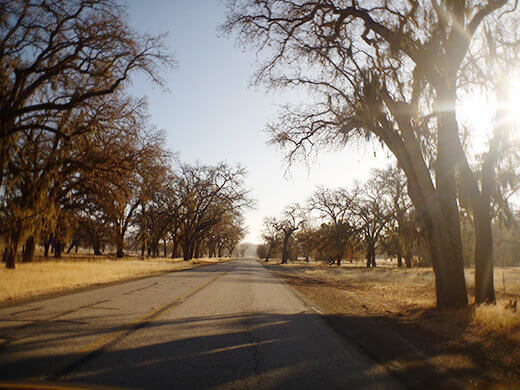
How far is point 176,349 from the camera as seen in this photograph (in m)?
4.87

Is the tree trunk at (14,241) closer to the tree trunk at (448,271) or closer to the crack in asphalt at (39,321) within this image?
the crack in asphalt at (39,321)

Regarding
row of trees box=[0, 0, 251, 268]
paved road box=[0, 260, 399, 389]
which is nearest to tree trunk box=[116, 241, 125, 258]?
row of trees box=[0, 0, 251, 268]

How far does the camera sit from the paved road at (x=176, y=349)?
378 cm

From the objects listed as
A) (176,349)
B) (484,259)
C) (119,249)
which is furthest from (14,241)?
(119,249)

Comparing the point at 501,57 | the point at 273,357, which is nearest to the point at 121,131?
the point at 273,357

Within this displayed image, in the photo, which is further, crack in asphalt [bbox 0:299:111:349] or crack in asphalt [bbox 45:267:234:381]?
crack in asphalt [bbox 0:299:111:349]

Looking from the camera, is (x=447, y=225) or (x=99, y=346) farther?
(x=447, y=225)

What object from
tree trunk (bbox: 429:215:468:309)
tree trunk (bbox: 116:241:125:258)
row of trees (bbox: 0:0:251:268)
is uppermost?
row of trees (bbox: 0:0:251:268)

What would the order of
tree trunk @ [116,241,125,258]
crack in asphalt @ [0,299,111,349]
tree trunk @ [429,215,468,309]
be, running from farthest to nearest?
tree trunk @ [116,241,125,258] → tree trunk @ [429,215,468,309] → crack in asphalt @ [0,299,111,349]

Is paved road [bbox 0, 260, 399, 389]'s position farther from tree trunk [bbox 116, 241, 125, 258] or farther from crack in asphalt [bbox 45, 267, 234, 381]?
tree trunk [bbox 116, 241, 125, 258]

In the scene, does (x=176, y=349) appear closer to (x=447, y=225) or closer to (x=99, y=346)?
(x=99, y=346)

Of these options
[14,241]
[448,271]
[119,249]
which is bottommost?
[119,249]

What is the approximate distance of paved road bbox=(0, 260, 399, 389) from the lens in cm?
378

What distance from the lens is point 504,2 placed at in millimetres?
8617
